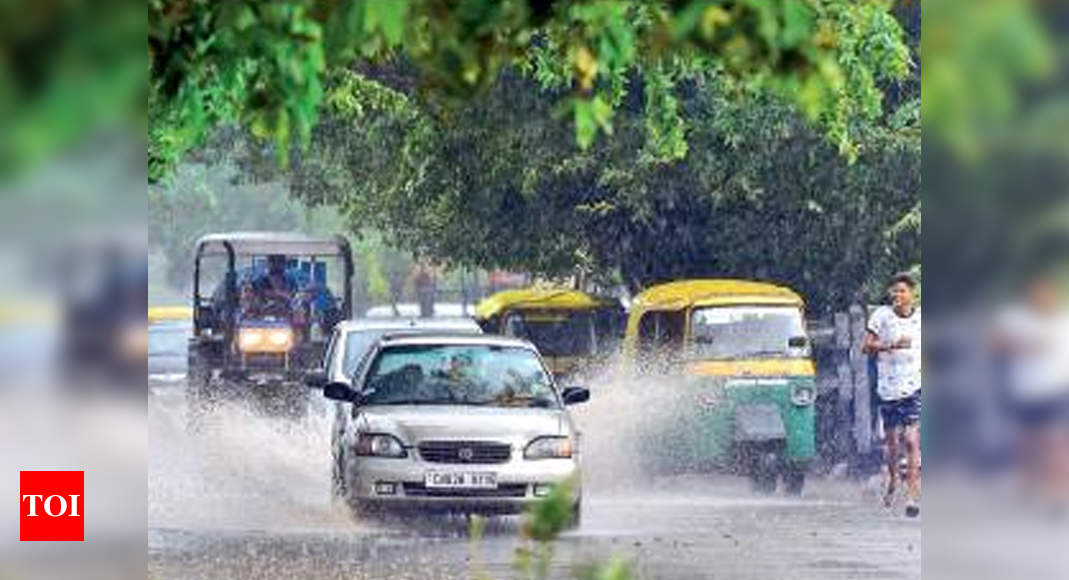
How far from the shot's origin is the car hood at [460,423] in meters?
11.1

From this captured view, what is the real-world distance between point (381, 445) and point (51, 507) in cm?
852

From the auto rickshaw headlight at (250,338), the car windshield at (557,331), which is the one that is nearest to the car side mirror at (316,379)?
the auto rickshaw headlight at (250,338)

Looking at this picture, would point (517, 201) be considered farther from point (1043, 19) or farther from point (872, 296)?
point (1043, 19)

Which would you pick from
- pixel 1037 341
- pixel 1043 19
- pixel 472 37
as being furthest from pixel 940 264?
pixel 472 37

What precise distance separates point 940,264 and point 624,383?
923cm

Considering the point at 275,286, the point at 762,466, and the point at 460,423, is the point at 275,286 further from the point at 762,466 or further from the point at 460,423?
the point at 762,466

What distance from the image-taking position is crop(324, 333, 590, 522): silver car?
11.1 metres

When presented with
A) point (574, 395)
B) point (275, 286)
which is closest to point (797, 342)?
point (574, 395)

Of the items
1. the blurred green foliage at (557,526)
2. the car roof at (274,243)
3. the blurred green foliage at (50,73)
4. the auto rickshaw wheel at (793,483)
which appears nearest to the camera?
the blurred green foliage at (50,73)

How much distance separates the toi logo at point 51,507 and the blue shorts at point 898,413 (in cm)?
841

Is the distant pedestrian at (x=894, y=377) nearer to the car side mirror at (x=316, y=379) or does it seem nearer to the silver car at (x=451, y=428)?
the silver car at (x=451, y=428)

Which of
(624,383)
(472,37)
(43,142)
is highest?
(472,37)

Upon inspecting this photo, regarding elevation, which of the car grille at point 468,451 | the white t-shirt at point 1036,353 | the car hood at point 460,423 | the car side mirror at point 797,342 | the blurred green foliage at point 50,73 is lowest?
the car grille at point 468,451

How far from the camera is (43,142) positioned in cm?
242
